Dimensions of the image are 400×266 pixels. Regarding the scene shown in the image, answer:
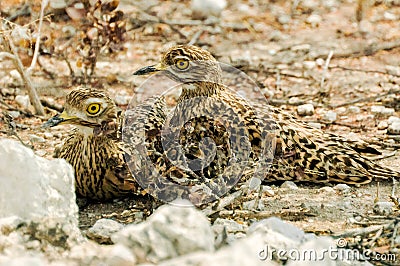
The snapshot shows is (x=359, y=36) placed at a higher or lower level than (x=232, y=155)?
higher

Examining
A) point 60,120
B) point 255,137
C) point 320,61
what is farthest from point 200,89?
point 320,61

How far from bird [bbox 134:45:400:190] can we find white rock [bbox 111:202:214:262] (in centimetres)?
197

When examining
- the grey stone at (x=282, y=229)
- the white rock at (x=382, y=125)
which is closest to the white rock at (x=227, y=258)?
the grey stone at (x=282, y=229)

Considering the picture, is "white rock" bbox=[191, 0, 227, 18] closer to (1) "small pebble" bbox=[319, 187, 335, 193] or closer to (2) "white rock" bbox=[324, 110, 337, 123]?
(2) "white rock" bbox=[324, 110, 337, 123]

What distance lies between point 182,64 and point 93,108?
0.80 meters

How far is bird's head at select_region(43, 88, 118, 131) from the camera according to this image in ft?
17.0

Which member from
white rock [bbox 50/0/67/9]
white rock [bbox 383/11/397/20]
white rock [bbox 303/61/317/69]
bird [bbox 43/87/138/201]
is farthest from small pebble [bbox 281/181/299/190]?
white rock [bbox 383/11/397/20]

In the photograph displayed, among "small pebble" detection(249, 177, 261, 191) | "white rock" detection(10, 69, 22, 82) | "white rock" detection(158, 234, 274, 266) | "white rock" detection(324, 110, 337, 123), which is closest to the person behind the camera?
"white rock" detection(158, 234, 274, 266)

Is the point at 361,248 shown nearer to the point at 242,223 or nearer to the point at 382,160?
the point at 242,223

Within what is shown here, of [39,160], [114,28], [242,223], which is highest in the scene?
[114,28]

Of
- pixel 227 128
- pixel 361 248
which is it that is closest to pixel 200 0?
pixel 227 128

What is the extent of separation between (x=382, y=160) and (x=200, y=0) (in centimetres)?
350

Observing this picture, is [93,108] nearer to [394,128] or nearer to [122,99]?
[122,99]

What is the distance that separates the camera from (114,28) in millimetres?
6934
